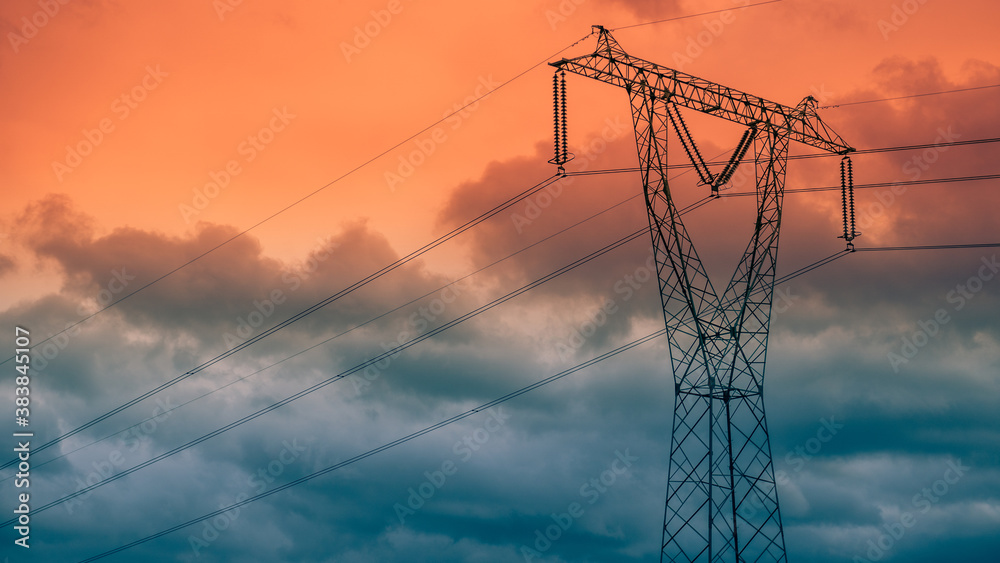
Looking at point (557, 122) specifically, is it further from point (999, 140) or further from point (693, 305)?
point (999, 140)

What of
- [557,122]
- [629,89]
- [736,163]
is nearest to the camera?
[557,122]

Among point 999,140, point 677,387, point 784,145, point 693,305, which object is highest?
point 784,145

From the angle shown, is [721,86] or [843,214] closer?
[721,86]

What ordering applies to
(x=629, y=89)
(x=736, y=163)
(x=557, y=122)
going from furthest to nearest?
1. (x=736, y=163)
2. (x=629, y=89)
3. (x=557, y=122)

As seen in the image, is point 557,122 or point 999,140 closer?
point 557,122

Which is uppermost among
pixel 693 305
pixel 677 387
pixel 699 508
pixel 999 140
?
pixel 999 140

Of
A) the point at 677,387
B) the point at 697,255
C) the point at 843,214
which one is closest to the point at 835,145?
the point at 843,214

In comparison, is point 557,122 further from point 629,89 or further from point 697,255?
point 697,255

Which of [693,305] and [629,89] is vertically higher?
[629,89]

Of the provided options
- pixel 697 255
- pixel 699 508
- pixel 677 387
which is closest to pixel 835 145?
pixel 697 255
